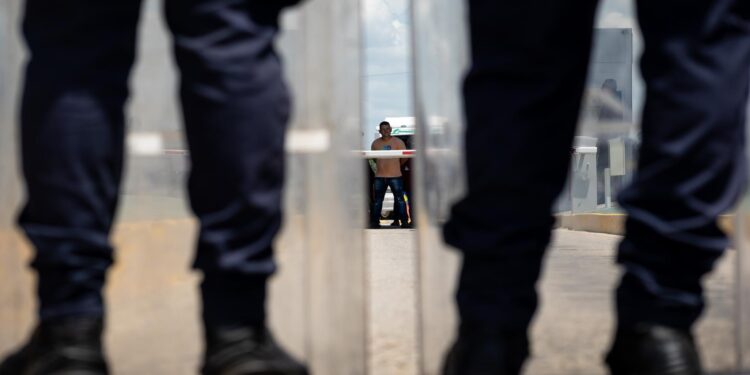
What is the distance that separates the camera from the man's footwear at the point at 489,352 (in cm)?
87

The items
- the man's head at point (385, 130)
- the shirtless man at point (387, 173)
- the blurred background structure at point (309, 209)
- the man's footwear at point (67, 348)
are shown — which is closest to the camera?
the man's footwear at point (67, 348)

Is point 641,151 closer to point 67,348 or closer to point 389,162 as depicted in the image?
point 67,348

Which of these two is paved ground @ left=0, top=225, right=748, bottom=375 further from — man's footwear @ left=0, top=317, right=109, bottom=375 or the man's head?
the man's head

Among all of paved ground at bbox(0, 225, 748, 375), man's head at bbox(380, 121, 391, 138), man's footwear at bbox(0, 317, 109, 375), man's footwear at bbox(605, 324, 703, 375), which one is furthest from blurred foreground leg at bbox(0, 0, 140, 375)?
man's head at bbox(380, 121, 391, 138)

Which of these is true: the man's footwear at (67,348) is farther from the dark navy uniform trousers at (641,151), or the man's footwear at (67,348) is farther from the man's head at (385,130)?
the man's head at (385,130)

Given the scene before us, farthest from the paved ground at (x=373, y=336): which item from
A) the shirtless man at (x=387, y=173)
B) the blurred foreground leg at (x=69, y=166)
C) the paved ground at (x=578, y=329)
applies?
the shirtless man at (x=387, y=173)

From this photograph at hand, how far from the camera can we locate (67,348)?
2.75 feet

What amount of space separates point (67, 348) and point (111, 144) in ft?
0.63

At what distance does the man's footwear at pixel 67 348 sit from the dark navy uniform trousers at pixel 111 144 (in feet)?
0.04

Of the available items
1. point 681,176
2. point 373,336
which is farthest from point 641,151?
point 373,336

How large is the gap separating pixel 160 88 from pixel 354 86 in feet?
0.81

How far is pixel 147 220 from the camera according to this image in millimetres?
1195

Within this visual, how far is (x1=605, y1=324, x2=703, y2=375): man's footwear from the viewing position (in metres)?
0.86

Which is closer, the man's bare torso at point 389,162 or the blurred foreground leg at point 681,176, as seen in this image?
the blurred foreground leg at point 681,176
